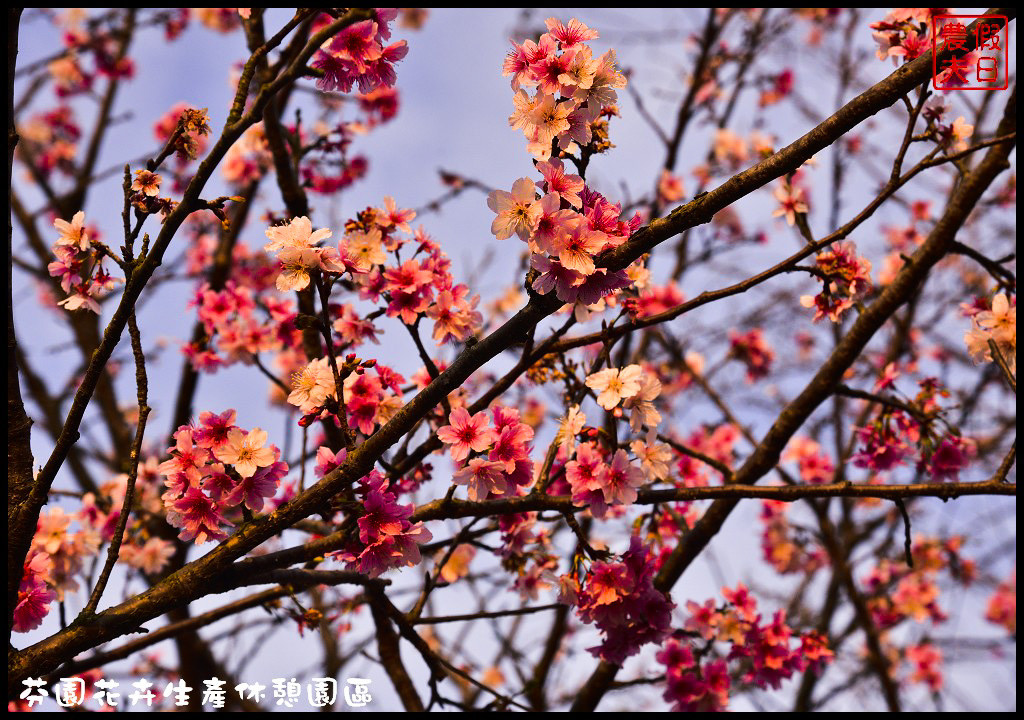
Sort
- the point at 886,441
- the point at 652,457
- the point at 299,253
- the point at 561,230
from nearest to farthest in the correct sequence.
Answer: the point at 561,230 → the point at 299,253 → the point at 652,457 → the point at 886,441

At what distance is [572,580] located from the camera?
7.83ft

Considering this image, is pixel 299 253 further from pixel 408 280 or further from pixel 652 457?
pixel 652 457

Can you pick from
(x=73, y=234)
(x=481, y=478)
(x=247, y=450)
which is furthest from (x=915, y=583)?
(x=73, y=234)

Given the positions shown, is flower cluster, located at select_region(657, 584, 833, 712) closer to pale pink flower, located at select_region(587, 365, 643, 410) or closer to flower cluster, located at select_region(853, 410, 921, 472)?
flower cluster, located at select_region(853, 410, 921, 472)

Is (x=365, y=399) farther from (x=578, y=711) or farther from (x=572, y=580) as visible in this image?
(x=578, y=711)

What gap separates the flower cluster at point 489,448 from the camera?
213 centimetres

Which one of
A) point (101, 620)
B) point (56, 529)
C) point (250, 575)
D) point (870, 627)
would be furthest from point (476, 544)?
point (870, 627)

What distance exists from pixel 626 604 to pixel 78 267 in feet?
6.13

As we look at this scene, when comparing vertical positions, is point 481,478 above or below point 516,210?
below

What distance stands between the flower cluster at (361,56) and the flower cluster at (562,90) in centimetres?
43

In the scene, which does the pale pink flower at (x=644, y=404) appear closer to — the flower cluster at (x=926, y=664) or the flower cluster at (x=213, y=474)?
the flower cluster at (x=213, y=474)

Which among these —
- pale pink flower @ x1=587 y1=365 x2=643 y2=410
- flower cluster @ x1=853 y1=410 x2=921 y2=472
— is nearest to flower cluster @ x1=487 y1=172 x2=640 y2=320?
pale pink flower @ x1=587 y1=365 x2=643 y2=410

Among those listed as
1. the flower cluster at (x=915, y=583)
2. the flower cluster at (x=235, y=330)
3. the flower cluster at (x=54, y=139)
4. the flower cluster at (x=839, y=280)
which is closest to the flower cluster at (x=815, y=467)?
the flower cluster at (x=915, y=583)

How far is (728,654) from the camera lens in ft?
10.7
